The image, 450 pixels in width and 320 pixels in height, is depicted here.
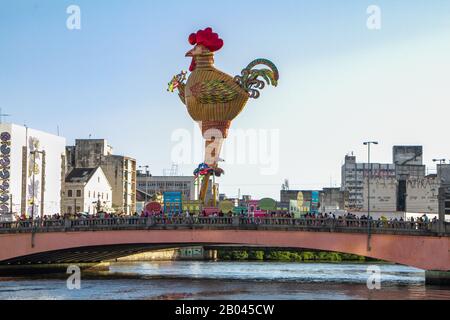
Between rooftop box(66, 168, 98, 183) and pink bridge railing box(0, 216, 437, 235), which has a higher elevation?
rooftop box(66, 168, 98, 183)

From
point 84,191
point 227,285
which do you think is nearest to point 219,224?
point 227,285

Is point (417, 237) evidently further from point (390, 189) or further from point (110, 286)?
point (390, 189)

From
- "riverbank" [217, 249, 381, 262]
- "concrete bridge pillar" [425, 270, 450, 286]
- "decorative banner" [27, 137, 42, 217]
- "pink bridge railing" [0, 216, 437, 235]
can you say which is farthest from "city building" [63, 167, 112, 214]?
"concrete bridge pillar" [425, 270, 450, 286]

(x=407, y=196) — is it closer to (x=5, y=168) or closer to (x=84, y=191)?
(x=84, y=191)

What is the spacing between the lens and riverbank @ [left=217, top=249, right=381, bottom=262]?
14225 cm

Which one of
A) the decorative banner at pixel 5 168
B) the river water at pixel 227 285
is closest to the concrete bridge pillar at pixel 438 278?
the river water at pixel 227 285

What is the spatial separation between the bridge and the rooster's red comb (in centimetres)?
2331

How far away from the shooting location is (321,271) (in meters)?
109

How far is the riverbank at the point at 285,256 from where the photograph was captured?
142250mm

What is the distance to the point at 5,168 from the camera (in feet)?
432

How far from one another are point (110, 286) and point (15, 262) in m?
19.1

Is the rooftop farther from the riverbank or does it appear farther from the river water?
the river water

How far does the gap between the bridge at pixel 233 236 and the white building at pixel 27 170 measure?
3110 cm
